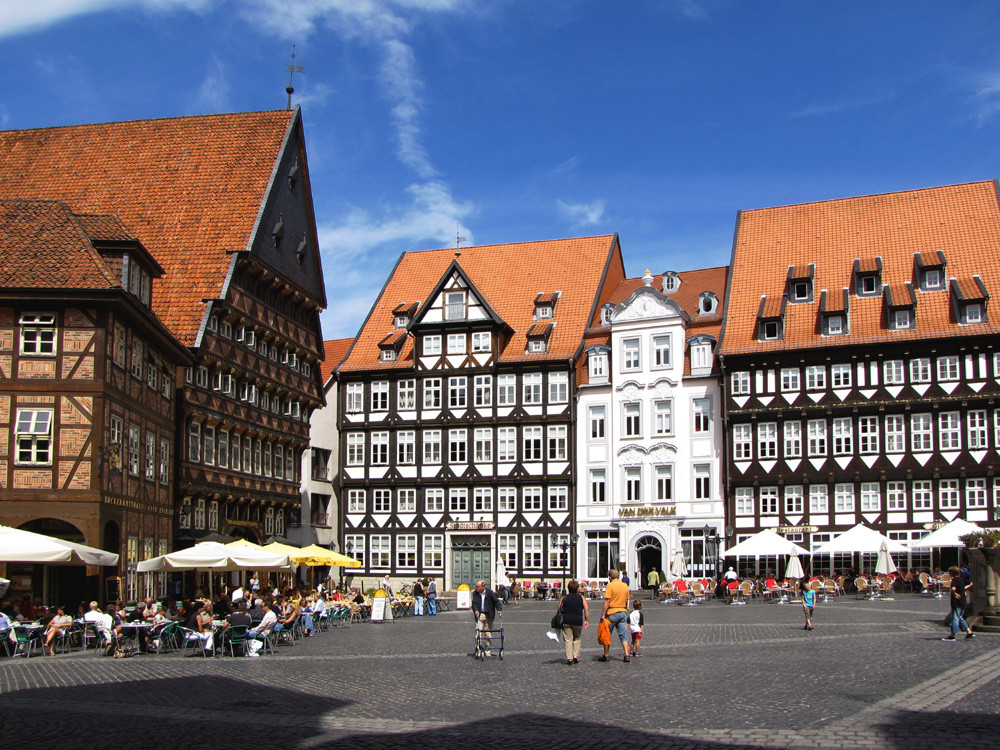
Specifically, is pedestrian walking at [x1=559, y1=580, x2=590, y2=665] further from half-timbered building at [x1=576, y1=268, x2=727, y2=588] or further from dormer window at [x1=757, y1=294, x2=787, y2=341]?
dormer window at [x1=757, y1=294, x2=787, y2=341]

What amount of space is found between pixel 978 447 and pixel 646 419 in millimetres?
14665

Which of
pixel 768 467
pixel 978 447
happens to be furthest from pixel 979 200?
pixel 768 467

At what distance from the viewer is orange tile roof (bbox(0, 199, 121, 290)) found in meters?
31.6

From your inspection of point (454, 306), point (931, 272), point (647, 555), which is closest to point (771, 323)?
point (931, 272)

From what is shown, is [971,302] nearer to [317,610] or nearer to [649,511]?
[649,511]

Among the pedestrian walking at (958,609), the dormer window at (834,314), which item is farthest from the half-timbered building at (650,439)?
the pedestrian walking at (958,609)

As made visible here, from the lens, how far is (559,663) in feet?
67.9

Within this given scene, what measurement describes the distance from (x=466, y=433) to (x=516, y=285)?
903cm

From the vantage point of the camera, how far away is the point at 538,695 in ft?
51.8

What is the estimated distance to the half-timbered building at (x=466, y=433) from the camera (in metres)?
57.2

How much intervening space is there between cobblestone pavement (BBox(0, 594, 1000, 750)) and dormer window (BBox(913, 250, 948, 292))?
94.5 ft

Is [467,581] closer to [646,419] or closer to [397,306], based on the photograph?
[646,419]

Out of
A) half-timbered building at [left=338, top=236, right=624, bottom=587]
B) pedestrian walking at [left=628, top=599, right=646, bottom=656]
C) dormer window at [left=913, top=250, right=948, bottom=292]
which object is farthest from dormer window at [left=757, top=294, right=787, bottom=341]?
pedestrian walking at [left=628, top=599, right=646, bottom=656]

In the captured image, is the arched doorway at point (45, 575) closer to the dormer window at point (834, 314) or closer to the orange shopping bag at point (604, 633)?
the orange shopping bag at point (604, 633)
